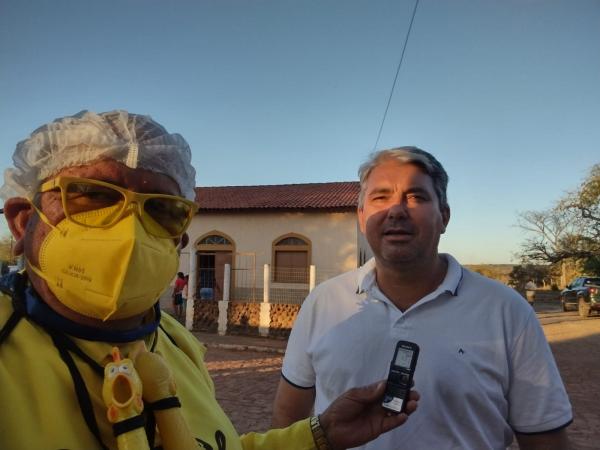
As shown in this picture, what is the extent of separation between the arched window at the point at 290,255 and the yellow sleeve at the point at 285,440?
48.8ft

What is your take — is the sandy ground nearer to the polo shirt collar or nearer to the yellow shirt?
the polo shirt collar

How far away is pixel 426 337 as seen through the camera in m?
1.96

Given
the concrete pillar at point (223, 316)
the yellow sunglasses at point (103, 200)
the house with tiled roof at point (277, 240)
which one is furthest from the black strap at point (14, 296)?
the house with tiled roof at point (277, 240)

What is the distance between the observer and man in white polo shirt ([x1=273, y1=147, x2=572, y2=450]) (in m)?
1.88

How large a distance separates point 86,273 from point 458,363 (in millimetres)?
1539

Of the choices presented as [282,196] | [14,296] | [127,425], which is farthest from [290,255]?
[127,425]

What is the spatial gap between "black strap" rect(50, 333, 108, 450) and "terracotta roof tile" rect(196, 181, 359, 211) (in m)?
15.2

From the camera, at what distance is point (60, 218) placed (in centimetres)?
124

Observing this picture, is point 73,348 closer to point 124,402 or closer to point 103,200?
point 124,402

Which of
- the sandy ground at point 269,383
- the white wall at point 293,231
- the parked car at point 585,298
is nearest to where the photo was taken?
the sandy ground at point 269,383

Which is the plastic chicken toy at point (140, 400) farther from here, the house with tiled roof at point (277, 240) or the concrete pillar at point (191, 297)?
the house with tiled roof at point (277, 240)

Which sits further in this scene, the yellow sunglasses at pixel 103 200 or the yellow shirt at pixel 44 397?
the yellow sunglasses at pixel 103 200

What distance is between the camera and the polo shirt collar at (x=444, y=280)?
6.72ft

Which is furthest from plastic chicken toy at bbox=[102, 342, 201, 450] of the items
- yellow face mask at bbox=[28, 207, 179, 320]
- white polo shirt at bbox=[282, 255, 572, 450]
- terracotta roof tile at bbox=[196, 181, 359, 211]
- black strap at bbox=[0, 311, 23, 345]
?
terracotta roof tile at bbox=[196, 181, 359, 211]
